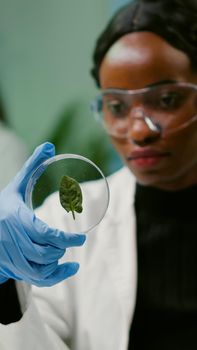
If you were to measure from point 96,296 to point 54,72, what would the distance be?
1.26 meters

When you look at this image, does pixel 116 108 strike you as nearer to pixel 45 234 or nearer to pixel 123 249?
pixel 123 249

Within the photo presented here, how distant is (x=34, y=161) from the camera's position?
98cm

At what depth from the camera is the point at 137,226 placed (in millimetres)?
1400

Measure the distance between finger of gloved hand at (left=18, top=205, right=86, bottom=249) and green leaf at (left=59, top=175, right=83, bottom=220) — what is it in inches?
2.0

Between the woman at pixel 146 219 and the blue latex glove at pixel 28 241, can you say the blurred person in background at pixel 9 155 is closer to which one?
the woman at pixel 146 219

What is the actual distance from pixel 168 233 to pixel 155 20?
0.54 meters

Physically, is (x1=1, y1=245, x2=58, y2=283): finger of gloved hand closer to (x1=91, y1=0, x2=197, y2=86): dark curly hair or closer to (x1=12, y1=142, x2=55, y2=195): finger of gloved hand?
(x1=12, y1=142, x2=55, y2=195): finger of gloved hand

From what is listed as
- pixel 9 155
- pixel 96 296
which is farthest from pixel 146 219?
pixel 9 155

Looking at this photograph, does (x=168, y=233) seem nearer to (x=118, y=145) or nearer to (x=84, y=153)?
(x=118, y=145)

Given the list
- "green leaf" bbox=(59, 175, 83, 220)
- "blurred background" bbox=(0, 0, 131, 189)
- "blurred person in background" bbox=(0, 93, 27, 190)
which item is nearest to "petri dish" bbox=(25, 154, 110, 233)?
"green leaf" bbox=(59, 175, 83, 220)

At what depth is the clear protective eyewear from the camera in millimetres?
1293

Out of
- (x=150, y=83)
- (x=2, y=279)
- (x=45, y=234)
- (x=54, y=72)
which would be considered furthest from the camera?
(x=54, y=72)

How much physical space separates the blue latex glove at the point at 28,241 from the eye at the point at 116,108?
0.39 metres

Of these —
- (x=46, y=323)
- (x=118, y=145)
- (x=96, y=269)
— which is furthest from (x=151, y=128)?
(x=46, y=323)
